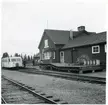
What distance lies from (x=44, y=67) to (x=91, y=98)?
2086 centimetres

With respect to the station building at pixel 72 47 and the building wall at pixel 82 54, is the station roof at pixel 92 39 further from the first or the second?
the building wall at pixel 82 54

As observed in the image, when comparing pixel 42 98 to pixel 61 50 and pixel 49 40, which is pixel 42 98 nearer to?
pixel 61 50

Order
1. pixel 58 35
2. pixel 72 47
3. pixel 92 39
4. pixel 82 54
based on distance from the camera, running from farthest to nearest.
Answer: pixel 58 35
pixel 72 47
pixel 82 54
pixel 92 39

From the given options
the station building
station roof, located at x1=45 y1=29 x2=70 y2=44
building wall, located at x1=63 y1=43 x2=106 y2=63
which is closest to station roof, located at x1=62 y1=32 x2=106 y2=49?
the station building

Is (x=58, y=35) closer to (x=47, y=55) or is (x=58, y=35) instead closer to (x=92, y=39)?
(x=47, y=55)

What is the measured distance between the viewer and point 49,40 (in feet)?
106

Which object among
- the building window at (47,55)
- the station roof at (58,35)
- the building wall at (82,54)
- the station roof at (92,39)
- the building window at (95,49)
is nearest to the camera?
the building wall at (82,54)

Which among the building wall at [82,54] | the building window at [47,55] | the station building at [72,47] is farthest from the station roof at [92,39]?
the building window at [47,55]

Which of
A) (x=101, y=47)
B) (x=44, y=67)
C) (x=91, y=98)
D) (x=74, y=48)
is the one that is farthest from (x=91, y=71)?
(x=91, y=98)

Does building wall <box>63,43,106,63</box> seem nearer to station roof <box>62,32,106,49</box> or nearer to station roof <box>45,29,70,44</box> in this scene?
station roof <box>62,32,106,49</box>

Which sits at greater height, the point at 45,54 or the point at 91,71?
the point at 45,54

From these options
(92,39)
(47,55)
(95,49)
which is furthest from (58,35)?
(95,49)

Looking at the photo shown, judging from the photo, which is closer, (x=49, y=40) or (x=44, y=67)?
(x=44, y=67)

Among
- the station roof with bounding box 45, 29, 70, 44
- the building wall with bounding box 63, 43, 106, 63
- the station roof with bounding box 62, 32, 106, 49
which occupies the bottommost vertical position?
the building wall with bounding box 63, 43, 106, 63
